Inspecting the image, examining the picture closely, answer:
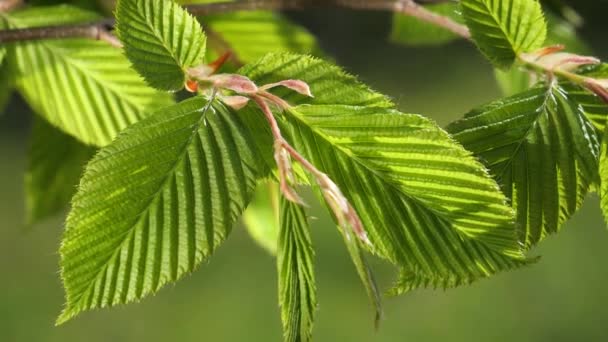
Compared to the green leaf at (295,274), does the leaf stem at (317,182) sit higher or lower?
higher

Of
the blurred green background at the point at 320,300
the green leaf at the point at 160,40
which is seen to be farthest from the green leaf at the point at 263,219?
the blurred green background at the point at 320,300

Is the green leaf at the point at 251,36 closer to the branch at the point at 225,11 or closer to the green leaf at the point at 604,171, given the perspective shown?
the branch at the point at 225,11

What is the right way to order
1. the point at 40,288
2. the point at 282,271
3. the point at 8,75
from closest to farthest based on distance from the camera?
the point at 282,271, the point at 8,75, the point at 40,288

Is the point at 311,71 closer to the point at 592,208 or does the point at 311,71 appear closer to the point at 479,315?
the point at 479,315

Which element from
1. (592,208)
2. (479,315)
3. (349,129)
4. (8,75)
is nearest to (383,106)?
(349,129)

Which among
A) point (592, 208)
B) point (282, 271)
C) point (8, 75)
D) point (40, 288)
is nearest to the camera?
point (282, 271)

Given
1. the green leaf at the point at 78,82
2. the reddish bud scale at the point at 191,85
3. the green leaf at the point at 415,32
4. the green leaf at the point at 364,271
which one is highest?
the reddish bud scale at the point at 191,85
